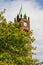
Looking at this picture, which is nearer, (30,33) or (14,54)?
(14,54)

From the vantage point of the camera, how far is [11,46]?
26.9 meters

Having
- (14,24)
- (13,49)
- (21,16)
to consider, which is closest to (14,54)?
(13,49)

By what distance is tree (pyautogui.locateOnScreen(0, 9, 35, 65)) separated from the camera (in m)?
26.3

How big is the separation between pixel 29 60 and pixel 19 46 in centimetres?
178

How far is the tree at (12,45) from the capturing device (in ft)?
86.3

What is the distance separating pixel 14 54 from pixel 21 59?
822mm

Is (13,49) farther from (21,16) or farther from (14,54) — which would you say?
(21,16)

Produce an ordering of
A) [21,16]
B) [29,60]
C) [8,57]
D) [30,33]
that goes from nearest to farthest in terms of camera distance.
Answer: [8,57]
[29,60]
[30,33]
[21,16]

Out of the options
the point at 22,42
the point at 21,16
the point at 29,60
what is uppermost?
the point at 22,42

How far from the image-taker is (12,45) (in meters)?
27.1

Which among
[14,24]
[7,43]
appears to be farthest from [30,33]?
[7,43]

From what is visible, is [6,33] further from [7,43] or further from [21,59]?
[21,59]

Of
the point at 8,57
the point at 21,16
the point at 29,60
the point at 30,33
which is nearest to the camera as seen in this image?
the point at 8,57

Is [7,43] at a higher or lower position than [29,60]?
higher
